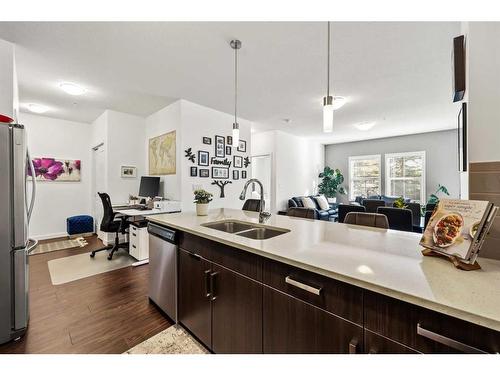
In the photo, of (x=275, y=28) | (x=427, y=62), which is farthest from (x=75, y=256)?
(x=427, y=62)

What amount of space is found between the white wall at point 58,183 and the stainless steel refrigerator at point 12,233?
3.92 m

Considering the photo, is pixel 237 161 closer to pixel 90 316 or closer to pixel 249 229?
pixel 249 229

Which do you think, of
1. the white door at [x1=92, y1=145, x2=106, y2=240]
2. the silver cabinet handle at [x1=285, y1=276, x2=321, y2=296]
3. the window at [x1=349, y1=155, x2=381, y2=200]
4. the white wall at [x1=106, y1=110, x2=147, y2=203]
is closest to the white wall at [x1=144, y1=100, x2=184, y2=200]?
the white wall at [x1=106, y1=110, x2=147, y2=203]

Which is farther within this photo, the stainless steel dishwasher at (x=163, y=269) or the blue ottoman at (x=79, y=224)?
the blue ottoman at (x=79, y=224)

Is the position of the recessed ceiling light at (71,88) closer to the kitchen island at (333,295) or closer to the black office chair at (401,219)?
the kitchen island at (333,295)

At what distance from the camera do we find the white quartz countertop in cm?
67

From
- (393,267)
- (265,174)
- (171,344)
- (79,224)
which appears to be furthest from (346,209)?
(79,224)

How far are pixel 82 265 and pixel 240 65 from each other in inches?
140

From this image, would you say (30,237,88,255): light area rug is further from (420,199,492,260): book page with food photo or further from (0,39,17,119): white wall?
(420,199,492,260): book page with food photo

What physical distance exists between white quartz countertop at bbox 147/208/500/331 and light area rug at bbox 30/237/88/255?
4013 millimetres

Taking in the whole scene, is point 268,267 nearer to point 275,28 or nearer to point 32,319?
point 275,28

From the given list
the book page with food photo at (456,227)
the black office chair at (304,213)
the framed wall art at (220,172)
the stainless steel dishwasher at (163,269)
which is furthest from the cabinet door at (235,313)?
the framed wall art at (220,172)

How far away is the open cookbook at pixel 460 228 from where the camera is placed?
0.87 meters
